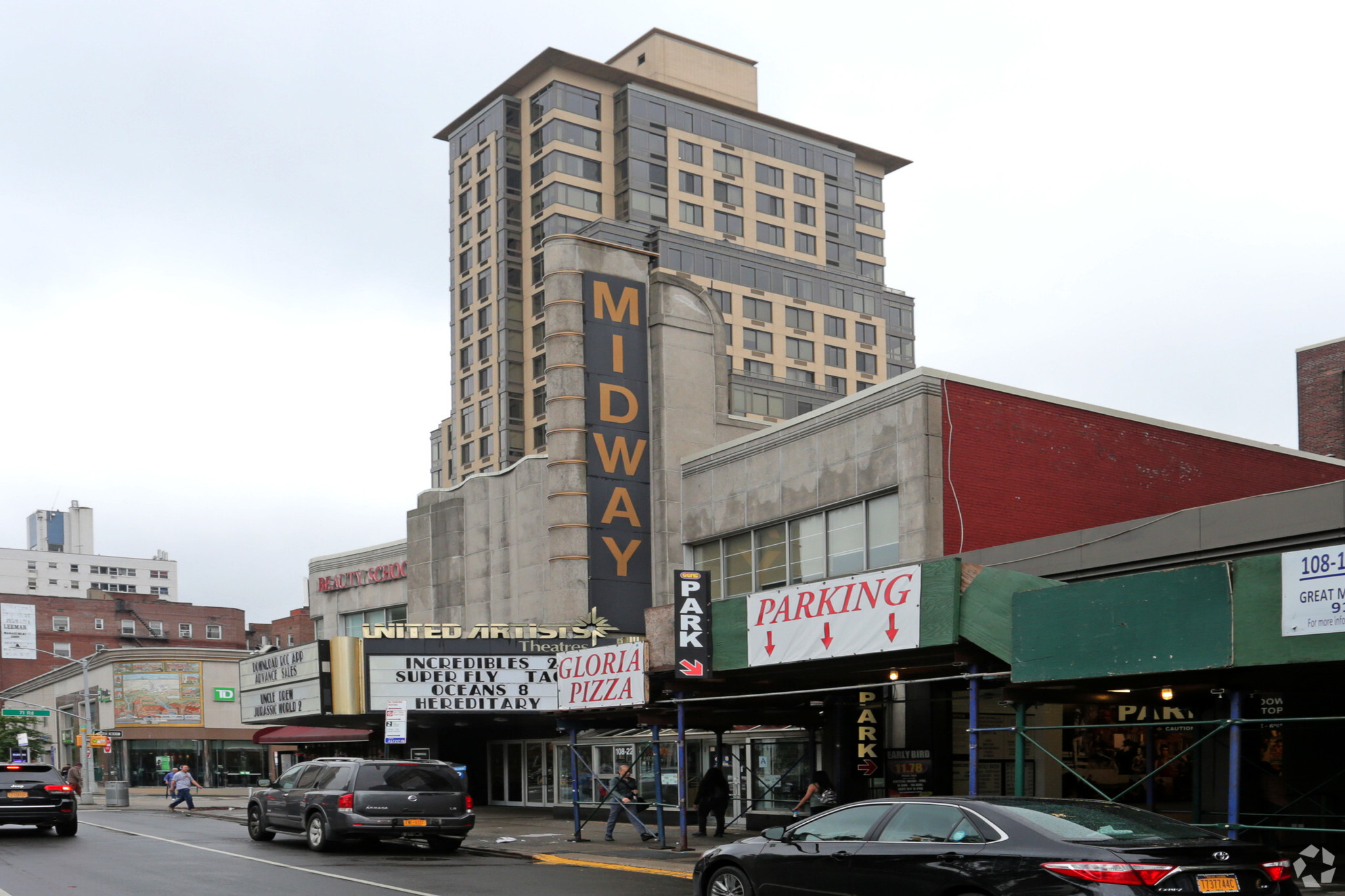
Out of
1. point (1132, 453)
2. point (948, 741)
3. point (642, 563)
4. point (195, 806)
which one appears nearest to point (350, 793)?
point (948, 741)

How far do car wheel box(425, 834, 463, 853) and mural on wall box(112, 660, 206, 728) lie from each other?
52.5 m

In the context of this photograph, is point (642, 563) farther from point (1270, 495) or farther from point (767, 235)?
point (767, 235)

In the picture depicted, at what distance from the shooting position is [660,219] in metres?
93.4

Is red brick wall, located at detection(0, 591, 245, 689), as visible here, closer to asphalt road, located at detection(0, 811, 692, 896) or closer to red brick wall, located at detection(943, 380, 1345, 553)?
asphalt road, located at detection(0, 811, 692, 896)

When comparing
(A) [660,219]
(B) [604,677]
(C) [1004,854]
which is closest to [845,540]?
(B) [604,677]

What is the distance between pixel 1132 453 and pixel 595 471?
42.5 feet

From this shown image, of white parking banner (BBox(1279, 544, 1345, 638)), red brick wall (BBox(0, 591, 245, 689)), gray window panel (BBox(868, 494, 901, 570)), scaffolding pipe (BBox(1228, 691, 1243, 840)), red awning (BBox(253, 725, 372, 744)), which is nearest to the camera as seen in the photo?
white parking banner (BBox(1279, 544, 1345, 638))

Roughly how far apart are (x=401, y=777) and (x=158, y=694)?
54793 millimetres

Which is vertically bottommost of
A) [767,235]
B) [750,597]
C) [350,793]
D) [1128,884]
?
[350,793]

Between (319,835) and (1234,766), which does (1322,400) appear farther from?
(319,835)

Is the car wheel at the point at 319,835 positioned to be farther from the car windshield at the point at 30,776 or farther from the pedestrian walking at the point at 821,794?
the pedestrian walking at the point at 821,794

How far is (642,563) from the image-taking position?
1384 inches

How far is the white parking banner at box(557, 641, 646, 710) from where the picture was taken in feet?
74.9

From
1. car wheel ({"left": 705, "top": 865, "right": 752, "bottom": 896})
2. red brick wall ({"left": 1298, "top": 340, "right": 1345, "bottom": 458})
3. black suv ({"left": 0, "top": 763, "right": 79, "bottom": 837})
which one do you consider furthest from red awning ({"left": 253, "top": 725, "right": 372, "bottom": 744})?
red brick wall ({"left": 1298, "top": 340, "right": 1345, "bottom": 458})
